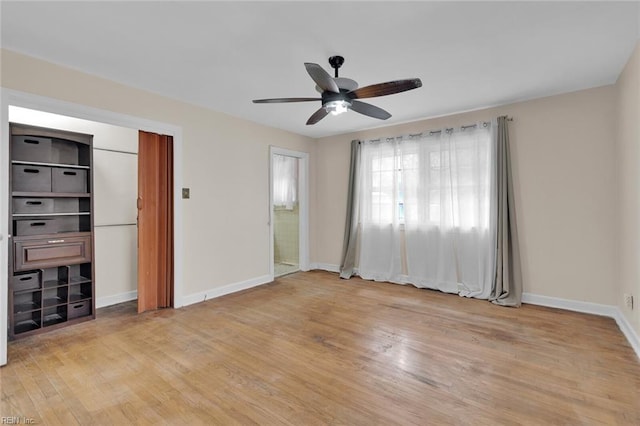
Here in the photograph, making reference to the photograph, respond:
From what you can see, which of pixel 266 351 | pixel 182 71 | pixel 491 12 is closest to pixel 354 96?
pixel 491 12

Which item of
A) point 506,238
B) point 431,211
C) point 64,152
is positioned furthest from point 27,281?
point 506,238

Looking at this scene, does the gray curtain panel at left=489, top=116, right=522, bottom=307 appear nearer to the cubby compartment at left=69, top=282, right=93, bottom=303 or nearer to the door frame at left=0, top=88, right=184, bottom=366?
the door frame at left=0, top=88, right=184, bottom=366

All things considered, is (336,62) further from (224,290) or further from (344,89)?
(224,290)

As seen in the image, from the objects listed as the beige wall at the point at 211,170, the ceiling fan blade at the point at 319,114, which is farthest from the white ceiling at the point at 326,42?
the ceiling fan blade at the point at 319,114

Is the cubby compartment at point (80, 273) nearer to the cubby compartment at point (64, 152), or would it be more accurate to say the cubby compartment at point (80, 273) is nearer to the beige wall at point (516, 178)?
the beige wall at point (516, 178)

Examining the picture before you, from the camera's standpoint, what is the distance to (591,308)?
136 inches

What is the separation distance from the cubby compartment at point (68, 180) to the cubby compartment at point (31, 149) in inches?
6.0

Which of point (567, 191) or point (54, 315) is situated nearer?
point (54, 315)

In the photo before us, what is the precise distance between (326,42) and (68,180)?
3.10 m

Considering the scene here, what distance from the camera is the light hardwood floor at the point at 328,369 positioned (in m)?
1.82

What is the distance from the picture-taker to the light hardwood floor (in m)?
1.82

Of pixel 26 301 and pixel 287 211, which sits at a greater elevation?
pixel 287 211

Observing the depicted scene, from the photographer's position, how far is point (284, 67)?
2.88 meters

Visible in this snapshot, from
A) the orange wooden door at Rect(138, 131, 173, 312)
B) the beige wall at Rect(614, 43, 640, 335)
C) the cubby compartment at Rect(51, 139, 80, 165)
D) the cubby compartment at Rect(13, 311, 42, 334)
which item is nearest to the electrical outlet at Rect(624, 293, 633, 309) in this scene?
the beige wall at Rect(614, 43, 640, 335)
